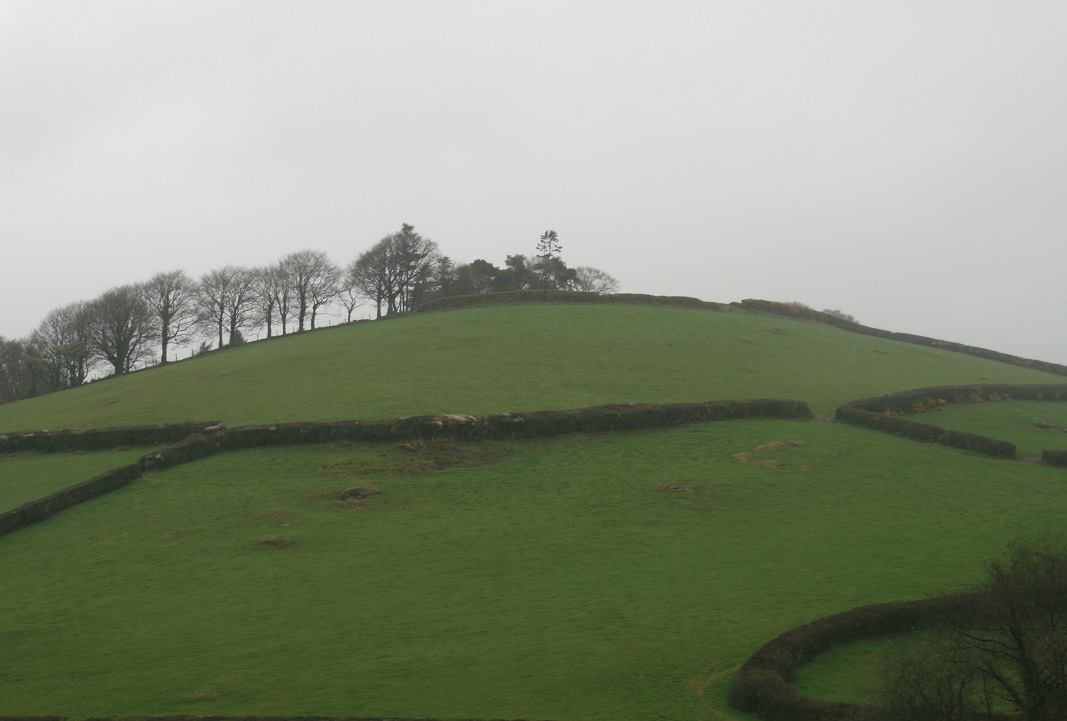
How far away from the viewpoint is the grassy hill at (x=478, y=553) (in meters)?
15.2

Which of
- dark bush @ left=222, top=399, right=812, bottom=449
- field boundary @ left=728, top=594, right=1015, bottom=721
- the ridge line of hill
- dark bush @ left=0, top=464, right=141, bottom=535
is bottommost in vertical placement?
field boundary @ left=728, top=594, right=1015, bottom=721

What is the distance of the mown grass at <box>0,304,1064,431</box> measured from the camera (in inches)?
1500

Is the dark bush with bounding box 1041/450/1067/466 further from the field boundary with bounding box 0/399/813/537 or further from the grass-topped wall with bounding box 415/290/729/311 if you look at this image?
the grass-topped wall with bounding box 415/290/729/311

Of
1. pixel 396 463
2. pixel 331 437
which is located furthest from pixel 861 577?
pixel 331 437

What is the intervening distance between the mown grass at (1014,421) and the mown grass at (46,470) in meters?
33.8

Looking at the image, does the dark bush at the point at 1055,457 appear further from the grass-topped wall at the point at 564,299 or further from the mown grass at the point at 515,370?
the grass-topped wall at the point at 564,299

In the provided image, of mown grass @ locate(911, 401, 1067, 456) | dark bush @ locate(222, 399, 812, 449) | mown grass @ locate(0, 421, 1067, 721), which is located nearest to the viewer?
mown grass @ locate(0, 421, 1067, 721)

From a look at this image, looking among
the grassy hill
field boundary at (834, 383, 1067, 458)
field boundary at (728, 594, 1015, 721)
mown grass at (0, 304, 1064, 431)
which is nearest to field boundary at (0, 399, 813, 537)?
the grassy hill

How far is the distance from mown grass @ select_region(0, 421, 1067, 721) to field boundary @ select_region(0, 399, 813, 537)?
81 centimetres

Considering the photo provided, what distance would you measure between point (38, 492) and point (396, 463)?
1255cm

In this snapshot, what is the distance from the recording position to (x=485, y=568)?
68.6 feet

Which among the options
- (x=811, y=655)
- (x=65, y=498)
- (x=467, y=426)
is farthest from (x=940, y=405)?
(x=65, y=498)

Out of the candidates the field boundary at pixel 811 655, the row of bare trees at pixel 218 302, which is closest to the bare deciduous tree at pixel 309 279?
the row of bare trees at pixel 218 302

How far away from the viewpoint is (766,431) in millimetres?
34281
